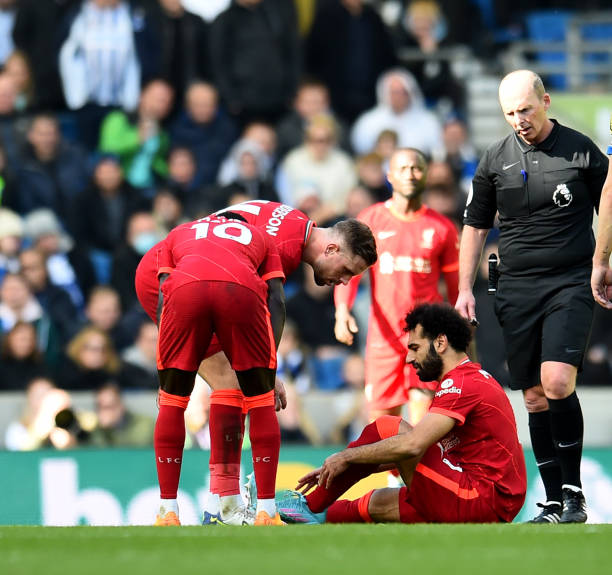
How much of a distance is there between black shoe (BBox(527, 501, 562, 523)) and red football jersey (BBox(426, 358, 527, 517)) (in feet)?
1.05

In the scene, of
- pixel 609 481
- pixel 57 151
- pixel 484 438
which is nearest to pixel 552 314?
pixel 484 438

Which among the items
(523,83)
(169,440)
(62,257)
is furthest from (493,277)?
(62,257)

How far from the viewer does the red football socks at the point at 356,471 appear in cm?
683

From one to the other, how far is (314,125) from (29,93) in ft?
10.2

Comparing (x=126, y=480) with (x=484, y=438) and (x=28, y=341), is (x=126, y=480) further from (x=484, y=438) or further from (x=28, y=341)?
(x=484, y=438)

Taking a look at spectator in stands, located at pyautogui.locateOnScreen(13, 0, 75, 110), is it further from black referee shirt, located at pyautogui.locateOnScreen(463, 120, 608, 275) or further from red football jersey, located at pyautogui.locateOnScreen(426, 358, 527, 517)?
→ red football jersey, located at pyautogui.locateOnScreen(426, 358, 527, 517)

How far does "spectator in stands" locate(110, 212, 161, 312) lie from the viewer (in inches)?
489

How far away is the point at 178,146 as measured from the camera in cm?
1334

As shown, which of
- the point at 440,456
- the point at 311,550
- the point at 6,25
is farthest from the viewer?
the point at 6,25

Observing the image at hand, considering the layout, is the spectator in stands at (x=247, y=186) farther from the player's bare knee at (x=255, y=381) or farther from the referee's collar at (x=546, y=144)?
the player's bare knee at (x=255, y=381)

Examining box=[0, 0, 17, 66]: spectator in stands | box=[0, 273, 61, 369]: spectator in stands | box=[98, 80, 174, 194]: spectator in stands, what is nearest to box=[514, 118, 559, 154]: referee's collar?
box=[0, 273, 61, 369]: spectator in stands

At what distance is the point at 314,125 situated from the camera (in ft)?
43.5

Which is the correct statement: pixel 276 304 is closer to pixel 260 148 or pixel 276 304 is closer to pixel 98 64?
pixel 260 148

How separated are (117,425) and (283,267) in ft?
14.6
